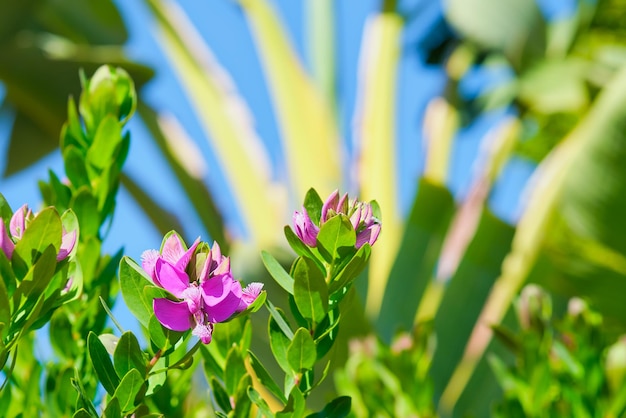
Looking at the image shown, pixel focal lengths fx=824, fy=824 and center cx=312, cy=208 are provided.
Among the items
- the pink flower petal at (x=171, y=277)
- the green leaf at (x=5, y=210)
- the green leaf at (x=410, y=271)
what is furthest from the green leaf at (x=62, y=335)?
the green leaf at (x=410, y=271)

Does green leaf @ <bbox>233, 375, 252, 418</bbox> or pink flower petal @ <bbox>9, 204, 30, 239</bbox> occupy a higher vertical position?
pink flower petal @ <bbox>9, 204, 30, 239</bbox>

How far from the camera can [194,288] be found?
1.27 feet

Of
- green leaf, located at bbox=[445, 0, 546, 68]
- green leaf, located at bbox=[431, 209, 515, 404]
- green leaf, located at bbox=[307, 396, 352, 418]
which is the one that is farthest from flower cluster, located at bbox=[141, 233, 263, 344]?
green leaf, located at bbox=[445, 0, 546, 68]

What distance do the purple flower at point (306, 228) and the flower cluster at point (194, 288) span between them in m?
0.06

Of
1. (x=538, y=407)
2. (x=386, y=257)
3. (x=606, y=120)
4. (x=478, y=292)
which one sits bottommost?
(x=386, y=257)

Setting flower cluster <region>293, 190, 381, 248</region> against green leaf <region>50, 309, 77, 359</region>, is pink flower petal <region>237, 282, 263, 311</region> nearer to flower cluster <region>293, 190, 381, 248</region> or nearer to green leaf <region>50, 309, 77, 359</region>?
flower cluster <region>293, 190, 381, 248</region>

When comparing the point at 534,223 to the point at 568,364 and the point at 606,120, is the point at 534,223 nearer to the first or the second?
the point at 606,120

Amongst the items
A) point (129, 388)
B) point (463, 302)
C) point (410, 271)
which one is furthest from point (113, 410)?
point (410, 271)

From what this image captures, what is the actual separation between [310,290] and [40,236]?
0.14m

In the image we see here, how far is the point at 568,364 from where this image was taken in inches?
32.6

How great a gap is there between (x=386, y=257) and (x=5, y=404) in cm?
241

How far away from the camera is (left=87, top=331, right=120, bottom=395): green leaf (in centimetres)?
43

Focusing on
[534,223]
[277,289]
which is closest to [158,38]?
[534,223]

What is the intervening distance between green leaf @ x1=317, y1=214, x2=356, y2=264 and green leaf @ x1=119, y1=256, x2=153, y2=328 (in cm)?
9
